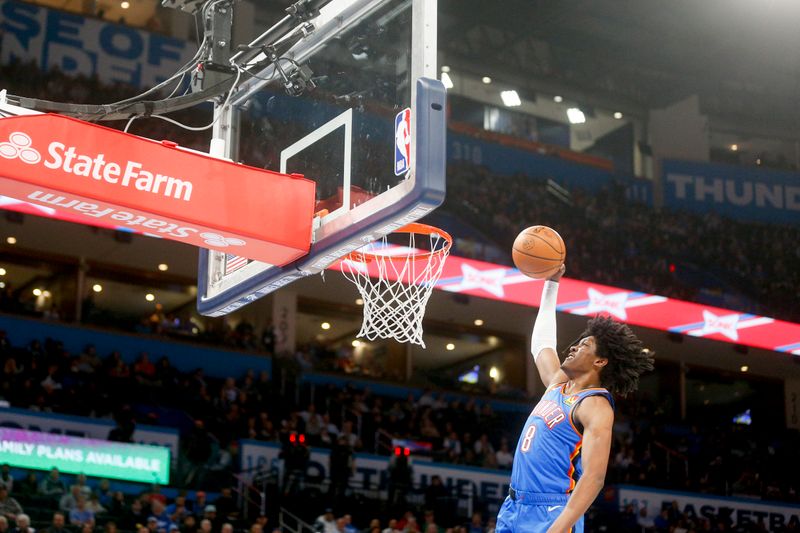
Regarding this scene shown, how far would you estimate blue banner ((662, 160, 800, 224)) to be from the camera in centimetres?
2919

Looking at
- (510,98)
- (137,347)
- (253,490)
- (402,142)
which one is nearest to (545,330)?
(402,142)

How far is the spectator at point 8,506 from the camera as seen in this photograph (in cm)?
1144

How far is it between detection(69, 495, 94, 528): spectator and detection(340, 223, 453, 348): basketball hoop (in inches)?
252

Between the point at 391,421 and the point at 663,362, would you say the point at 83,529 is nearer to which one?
the point at 391,421

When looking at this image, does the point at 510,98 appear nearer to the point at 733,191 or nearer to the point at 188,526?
the point at 733,191

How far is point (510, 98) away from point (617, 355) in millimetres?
25131

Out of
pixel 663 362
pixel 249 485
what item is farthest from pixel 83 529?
pixel 663 362

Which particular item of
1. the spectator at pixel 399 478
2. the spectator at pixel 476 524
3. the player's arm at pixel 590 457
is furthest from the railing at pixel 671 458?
the player's arm at pixel 590 457

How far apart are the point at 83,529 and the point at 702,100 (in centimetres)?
2415

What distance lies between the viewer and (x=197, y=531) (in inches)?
486

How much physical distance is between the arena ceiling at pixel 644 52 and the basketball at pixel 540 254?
22.0 m

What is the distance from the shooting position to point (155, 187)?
5.60 meters

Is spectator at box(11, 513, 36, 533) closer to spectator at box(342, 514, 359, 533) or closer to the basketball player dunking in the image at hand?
spectator at box(342, 514, 359, 533)

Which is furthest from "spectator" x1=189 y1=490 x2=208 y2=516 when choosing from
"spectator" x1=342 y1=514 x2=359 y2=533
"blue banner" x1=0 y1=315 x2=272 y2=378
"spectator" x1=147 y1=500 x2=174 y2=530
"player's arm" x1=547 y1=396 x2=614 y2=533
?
"player's arm" x1=547 y1=396 x2=614 y2=533
